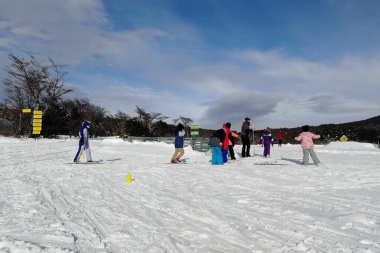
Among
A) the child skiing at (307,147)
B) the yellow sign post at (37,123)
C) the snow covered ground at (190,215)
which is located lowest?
the snow covered ground at (190,215)

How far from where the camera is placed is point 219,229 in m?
4.57

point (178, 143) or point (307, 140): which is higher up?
point (307, 140)

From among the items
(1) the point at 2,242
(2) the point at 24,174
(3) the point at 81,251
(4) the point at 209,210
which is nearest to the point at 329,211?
(4) the point at 209,210

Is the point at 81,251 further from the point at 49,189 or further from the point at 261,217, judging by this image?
the point at 49,189

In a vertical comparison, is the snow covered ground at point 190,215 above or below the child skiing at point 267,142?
below

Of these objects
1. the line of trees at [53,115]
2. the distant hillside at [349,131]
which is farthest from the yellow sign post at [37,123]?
the distant hillside at [349,131]

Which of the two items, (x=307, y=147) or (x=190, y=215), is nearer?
(x=190, y=215)

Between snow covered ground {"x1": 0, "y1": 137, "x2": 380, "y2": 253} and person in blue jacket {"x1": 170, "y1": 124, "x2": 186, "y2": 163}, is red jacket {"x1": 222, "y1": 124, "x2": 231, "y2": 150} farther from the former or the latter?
snow covered ground {"x1": 0, "y1": 137, "x2": 380, "y2": 253}

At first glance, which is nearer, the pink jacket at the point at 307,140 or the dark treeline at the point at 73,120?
the pink jacket at the point at 307,140

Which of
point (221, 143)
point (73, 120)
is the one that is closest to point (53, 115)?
point (73, 120)

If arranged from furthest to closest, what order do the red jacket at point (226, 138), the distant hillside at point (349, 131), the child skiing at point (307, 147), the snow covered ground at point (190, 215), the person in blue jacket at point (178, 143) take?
1. the distant hillside at point (349, 131)
2. the person in blue jacket at point (178, 143)
3. the red jacket at point (226, 138)
4. the child skiing at point (307, 147)
5. the snow covered ground at point (190, 215)

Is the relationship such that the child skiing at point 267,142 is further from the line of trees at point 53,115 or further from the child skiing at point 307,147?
the line of trees at point 53,115

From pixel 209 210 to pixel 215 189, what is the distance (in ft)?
7.53

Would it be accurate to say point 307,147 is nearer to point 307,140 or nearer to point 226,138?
point 307,140
